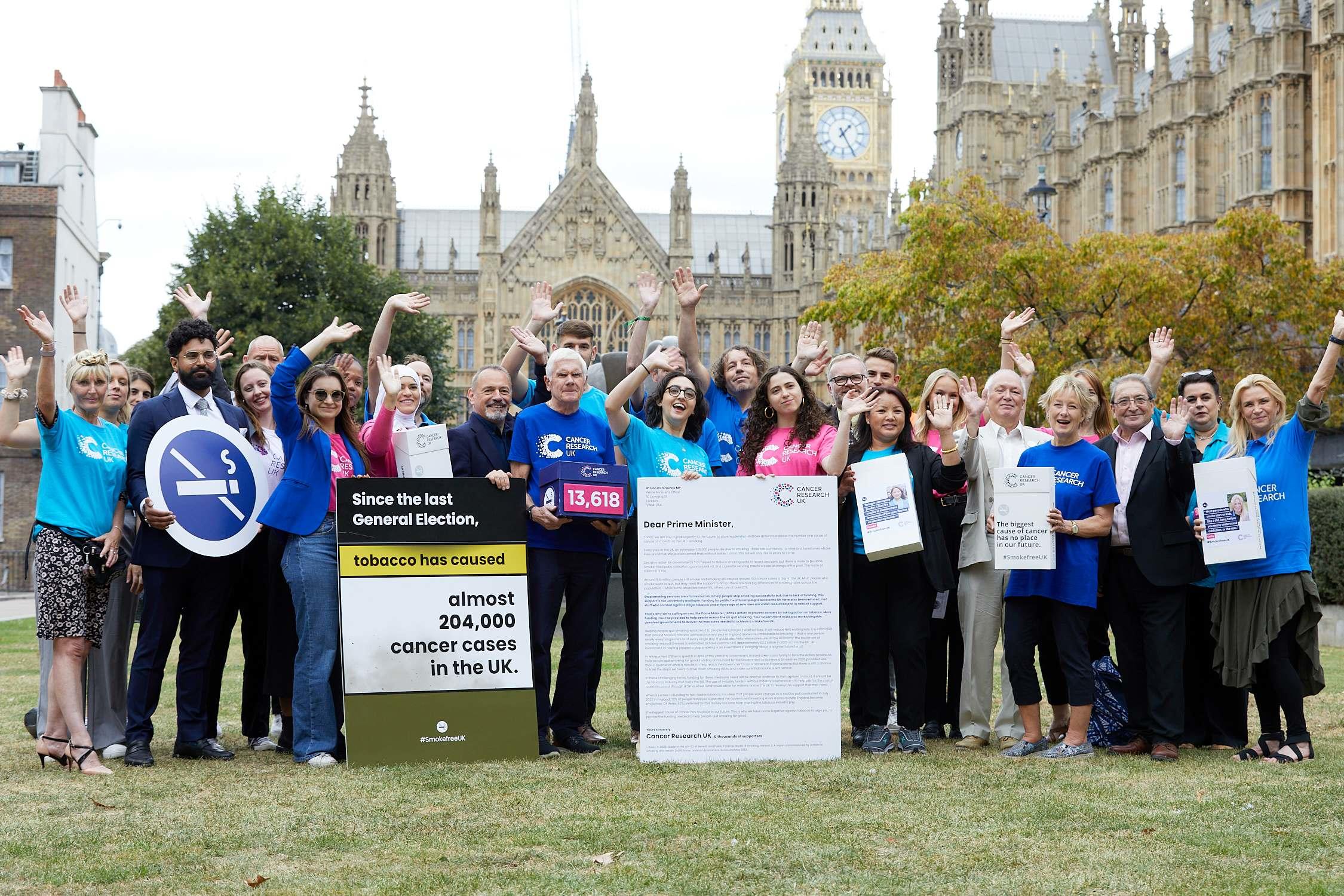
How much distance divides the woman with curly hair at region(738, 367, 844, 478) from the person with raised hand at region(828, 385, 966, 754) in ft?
0.54

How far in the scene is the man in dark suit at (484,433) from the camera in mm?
8164

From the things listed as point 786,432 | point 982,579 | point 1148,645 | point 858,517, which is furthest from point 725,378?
point 1148,645

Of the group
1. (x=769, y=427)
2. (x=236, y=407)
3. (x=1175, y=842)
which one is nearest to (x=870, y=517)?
(x=769, y=427)

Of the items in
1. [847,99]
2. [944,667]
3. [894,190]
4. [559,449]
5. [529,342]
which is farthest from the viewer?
[847,99]

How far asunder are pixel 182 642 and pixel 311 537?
904 mm

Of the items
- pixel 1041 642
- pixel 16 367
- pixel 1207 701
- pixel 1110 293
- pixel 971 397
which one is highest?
pixel 1110 293

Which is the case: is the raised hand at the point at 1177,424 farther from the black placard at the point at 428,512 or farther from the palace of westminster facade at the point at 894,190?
the palace of westminster facade at the point at 894,190

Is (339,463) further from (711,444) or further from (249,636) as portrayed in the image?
(711,444)

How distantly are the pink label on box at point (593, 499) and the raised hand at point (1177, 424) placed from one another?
2.73 m

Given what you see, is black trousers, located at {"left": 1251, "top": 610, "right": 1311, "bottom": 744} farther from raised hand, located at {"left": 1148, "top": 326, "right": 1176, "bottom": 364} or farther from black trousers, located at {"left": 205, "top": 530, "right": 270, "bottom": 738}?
black trousers, located at {"left": 205, "top": 530, "right": 270, "bottom": 738}

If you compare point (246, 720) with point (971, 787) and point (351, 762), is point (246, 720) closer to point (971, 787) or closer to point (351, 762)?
point (351, 762)

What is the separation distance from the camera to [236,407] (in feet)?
26.9

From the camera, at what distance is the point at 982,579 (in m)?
8.21

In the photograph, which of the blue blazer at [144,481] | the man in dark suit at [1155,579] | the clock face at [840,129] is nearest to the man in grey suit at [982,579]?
the man in dark suit at [1155,579]
